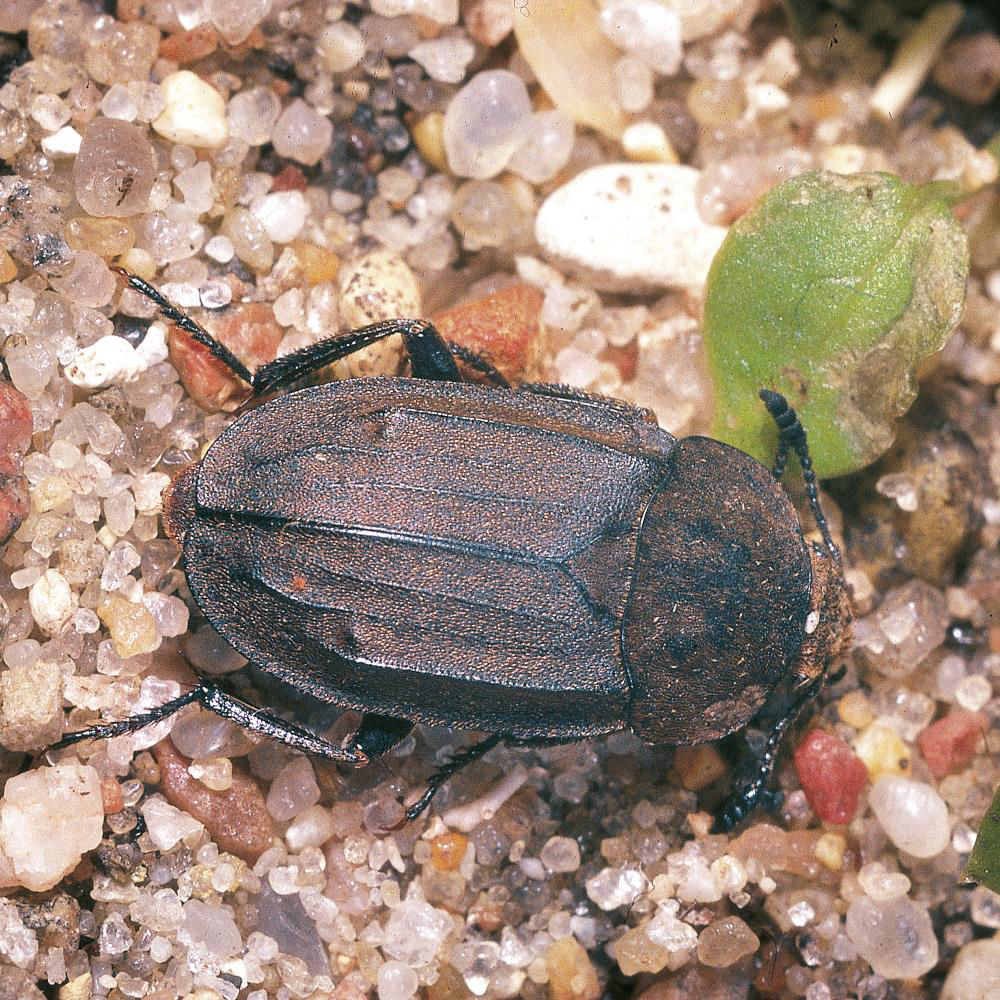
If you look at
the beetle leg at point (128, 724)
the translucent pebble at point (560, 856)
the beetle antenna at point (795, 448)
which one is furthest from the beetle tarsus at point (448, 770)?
the beetle antenna at point (795, 448)

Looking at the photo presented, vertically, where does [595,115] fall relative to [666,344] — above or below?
above

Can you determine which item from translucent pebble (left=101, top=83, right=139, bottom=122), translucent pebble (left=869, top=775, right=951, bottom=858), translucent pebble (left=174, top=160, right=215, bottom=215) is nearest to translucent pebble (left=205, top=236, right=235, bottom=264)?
translucent pebble (left=174, top=160, right=215, bottom=215)

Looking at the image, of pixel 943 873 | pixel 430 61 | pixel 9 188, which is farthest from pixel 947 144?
pixel 9 188

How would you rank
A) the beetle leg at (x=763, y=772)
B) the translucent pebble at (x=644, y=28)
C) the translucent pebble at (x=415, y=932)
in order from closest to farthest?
1. the translucent pebble at (x=415, y=932)
2. the beetle leg at (x=763, y=772)
3. the translucent pebble at (x=644, y=28)

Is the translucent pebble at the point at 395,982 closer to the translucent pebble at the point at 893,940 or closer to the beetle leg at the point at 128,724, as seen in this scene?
the beetle leg at the point at 128,724

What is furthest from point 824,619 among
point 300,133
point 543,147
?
point 300,133

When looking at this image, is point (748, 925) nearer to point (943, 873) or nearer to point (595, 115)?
point (943, 873)

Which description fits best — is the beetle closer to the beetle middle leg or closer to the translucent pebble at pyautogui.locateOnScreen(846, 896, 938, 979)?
the beetle middle leg
